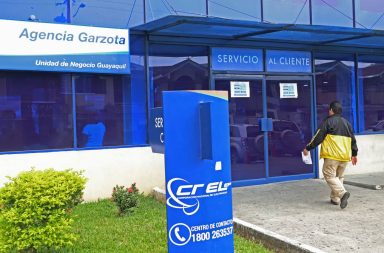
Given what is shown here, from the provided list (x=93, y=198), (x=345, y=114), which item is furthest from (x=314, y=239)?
(x=345, y=114)

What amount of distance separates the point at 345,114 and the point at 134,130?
18.1 ft

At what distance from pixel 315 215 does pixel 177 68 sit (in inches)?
160

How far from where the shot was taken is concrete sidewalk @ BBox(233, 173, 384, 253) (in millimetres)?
6152

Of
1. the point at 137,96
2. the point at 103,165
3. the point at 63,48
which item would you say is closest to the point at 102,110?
the point at 137,96

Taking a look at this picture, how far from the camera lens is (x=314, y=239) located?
618 centimetres

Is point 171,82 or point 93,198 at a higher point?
point 171,82

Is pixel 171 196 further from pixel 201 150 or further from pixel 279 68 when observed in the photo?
pixel 279 68

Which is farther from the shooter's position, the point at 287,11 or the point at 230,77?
the point at 287,11

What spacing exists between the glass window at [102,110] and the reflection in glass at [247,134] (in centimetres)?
207

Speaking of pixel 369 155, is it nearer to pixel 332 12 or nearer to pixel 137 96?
pixel 332 12

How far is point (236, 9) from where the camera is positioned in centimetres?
1012

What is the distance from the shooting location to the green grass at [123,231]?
19.3 ft

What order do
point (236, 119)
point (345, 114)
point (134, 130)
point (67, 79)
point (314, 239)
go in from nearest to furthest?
point (314, 239)
point (67, 79)
point (134, 130)
point (236, 119)
point (345, 114)

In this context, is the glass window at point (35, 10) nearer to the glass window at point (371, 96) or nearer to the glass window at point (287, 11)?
the glass window at point (287, 11)
